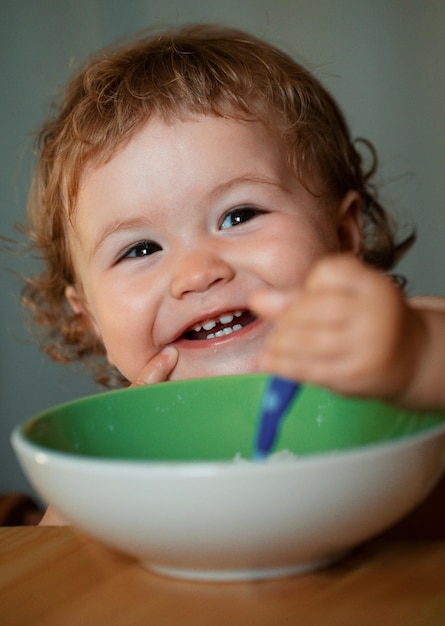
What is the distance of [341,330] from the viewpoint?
0.48m

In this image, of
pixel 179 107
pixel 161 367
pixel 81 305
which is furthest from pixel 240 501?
pixel 81 305

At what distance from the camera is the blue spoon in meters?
0.57

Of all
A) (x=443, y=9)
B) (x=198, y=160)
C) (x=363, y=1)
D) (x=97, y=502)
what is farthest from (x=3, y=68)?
(x=97, y=502)

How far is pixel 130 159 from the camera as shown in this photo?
1193 mm

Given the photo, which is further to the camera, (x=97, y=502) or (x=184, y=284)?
(x=184, y=284)

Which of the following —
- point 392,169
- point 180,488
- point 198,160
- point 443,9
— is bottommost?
point 392,169

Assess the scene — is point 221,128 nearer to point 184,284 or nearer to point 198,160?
point 198,160

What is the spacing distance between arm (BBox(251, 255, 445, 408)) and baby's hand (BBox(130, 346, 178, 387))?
72 centimetres

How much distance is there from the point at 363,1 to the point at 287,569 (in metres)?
2.14

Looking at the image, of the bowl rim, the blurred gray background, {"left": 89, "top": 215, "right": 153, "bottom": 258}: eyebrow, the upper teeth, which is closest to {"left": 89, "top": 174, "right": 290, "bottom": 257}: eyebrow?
{"left": 89, "top": 215, "right": 153, "bottom": 258}: eyebrow

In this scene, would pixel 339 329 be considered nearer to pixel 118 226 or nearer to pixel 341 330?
pixel 341 330

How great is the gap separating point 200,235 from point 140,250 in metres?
0.13

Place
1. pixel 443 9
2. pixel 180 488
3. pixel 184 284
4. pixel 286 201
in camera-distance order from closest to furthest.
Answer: pixel 180 488
pixel 184 284
pixel 286 201
pixel 443 9

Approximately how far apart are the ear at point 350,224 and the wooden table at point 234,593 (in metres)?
0.87
